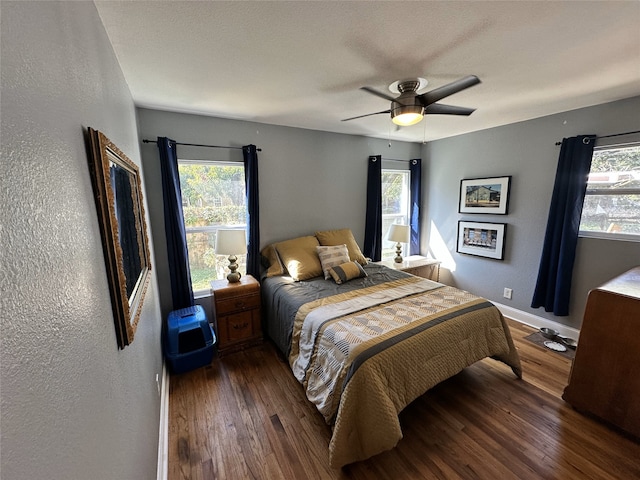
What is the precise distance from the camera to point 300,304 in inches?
88.0

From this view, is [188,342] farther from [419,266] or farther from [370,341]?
[419,266]

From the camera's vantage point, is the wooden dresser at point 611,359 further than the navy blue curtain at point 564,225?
No

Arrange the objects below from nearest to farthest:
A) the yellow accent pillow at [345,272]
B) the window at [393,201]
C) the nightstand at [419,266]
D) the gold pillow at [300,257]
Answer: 1. the yellow accent pillow at [345,272]
2. the gold pillow at [300,257]
3. the nightstand at [419,266]
4. the window at [393,201]

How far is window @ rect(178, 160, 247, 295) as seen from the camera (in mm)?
2758

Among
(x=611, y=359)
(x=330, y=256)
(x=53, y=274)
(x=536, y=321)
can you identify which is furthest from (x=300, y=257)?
(x=536, y=321)

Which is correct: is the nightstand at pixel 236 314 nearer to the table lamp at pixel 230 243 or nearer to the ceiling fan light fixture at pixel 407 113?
the table lamp at pixel 230 243

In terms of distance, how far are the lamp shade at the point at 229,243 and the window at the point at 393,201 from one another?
233 cm

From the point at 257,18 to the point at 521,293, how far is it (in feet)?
12.3

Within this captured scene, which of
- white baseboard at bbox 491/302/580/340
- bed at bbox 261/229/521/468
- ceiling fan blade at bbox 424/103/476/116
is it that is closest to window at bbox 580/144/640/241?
white baseboard at bbox 491/302/580/340

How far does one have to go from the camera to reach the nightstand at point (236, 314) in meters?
2.54

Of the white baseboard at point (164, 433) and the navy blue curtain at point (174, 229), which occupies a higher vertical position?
the navy blue curtain at point (174, 229)

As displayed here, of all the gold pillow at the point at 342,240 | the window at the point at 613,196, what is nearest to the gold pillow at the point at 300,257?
the gold pillow at the point at 342,240

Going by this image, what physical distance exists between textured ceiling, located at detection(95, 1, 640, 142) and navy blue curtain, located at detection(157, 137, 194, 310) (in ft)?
1.52

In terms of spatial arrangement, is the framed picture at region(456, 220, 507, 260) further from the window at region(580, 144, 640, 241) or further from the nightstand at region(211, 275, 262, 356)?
the nightstand at region(211, 275, 262, 356)
